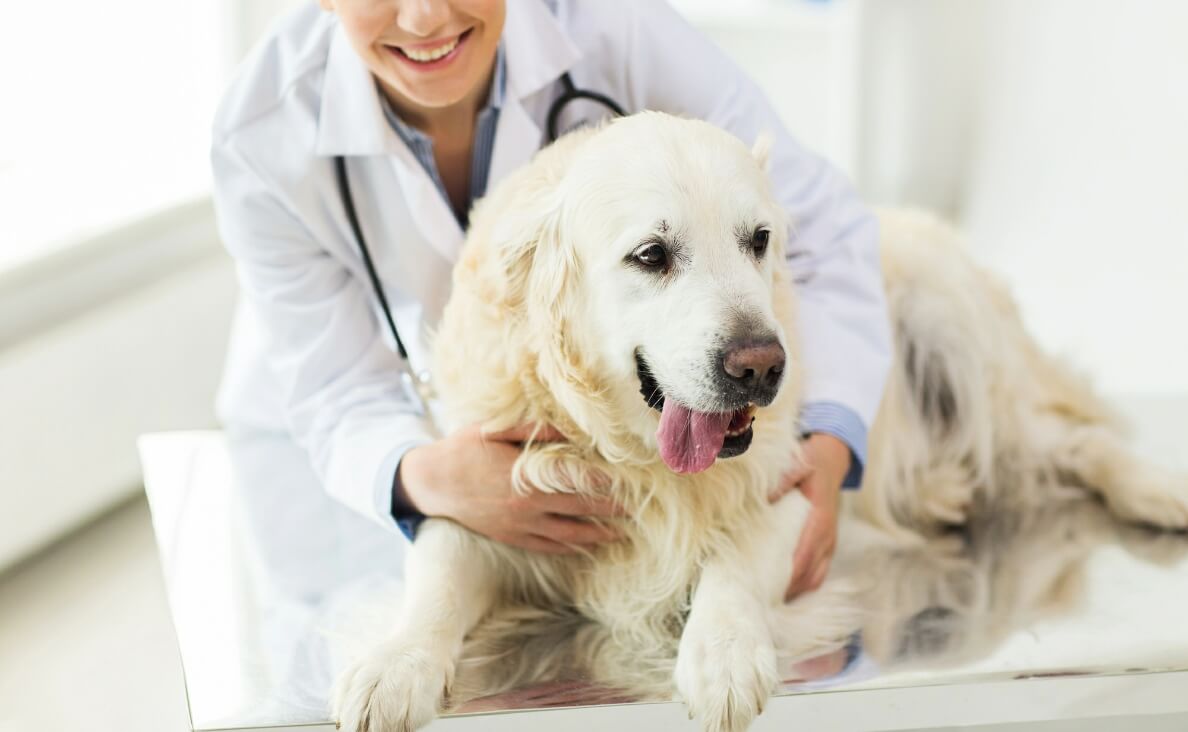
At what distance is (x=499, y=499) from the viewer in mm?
1188

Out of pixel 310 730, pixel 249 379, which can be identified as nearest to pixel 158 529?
pixel 249 379

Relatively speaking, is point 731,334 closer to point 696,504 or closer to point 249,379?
point 696,504

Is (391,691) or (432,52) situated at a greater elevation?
(432,52)

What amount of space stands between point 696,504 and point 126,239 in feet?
Result: 5.89

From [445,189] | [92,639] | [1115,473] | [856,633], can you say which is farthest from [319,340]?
[1115,473]

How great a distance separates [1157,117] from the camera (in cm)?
238

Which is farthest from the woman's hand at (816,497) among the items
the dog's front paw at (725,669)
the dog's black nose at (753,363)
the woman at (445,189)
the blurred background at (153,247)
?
the blurred background at (153,247)

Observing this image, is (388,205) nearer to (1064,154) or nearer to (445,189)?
(445,189)

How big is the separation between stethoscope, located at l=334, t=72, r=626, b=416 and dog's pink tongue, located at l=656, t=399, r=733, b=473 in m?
0.36

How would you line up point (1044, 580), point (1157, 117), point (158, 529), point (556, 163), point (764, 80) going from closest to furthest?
point (556, 163) → point (1044, 580) → point (158, 529) → point (1157, 117) → point (764, 80)

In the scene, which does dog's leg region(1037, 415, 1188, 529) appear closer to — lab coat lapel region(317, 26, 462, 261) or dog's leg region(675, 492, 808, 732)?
dog's leg region(675, 492, 808, 732)

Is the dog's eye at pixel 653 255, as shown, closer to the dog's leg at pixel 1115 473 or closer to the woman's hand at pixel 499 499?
the woman's hand at pixel 499 499

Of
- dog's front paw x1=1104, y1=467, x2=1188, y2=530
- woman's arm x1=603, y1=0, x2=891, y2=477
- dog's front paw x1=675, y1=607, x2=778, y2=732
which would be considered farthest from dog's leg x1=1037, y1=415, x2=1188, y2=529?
dog's front paw x1=675, y1=607, x2=778, y2=732

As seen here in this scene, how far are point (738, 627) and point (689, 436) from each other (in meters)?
0.20
